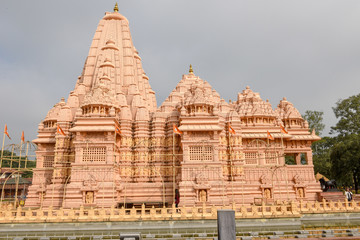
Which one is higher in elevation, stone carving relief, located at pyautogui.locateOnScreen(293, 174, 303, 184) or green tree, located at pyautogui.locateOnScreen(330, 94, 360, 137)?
green tree, located at pyautogui.locateOnScreen(330, 94, 360, 137)

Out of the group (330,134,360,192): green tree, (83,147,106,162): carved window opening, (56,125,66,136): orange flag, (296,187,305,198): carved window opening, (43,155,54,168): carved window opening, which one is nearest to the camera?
(83,147,106,162): carved window opening

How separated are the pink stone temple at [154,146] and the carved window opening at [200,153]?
0.08m

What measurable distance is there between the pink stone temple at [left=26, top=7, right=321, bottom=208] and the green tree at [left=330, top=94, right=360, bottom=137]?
9.91 meters

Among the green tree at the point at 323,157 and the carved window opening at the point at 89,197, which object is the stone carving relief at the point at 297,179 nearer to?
the green tree at the point at 323,157

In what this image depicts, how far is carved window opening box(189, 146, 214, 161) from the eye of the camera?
22.0 metres

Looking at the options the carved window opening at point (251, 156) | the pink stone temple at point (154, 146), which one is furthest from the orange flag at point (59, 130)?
the carved window opening at point (251, 156)

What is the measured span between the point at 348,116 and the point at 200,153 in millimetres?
24487

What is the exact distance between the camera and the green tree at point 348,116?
34906mm

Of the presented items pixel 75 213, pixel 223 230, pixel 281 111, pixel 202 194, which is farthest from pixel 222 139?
pixel 223 230

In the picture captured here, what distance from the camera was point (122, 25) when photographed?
32531mm

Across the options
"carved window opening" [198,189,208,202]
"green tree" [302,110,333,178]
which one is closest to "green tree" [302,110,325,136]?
"green tree" [302,110,333,178]

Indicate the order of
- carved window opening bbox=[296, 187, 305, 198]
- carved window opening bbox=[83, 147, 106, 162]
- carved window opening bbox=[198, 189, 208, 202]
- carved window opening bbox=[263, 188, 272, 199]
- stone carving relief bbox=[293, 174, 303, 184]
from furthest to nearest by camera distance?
1. stone carving relief bbox=[293, 174, 303, 184]
2. carved window opening bbox=[296, 187, 305, 198]
3. carved window opening bbox=[263, 188, 272, 199]
4. carved window opening bbox=[83, 147, 106, 162]
5. carved window opening bbox=[198, 189, 208, 202]

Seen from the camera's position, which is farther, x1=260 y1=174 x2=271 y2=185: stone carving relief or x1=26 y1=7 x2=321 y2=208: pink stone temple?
x1=260 y1=174 x2=271 y2=185: stone carving relief

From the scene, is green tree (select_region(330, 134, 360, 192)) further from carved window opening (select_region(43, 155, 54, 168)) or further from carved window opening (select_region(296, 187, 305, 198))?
carved window opening (select_region(43, 155, 54, 168))
